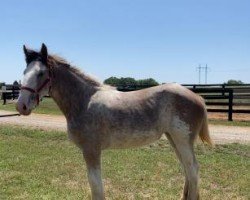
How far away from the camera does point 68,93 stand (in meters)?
5.69

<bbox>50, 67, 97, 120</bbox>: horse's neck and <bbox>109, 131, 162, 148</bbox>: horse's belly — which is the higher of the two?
<bbox>50, 67, 97, 120</bbox>: horse's neck

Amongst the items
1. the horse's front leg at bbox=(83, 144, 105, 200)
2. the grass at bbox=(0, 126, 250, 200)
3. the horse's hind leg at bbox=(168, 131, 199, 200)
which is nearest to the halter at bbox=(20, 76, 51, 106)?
the horse's front leg at bbox=(83, 144, 105, 200)

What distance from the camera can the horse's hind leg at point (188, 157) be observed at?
5.79 m

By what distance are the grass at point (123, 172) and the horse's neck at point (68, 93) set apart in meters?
1.91

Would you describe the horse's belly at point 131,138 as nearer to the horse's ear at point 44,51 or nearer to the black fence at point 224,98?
the horse's ear at point 44,51

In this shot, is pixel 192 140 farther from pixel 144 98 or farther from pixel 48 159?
pixel 48 159

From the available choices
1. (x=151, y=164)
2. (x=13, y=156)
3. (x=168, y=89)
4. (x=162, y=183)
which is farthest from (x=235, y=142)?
(x=168, y=89)

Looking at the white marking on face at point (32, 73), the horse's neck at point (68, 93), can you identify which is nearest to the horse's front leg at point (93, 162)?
the horse's neck at point (68, 93)

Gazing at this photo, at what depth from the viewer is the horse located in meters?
5.48

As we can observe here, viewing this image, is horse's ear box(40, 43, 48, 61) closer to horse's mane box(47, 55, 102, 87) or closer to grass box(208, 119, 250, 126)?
horse's mane box(47, 55, 102, 87)

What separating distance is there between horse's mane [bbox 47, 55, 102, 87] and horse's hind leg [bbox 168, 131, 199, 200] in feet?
4.11

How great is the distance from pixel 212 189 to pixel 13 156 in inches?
197

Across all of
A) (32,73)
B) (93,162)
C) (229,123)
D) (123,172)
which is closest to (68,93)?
(32,73)

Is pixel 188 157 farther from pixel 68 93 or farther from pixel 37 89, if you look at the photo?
pixel 37 89
